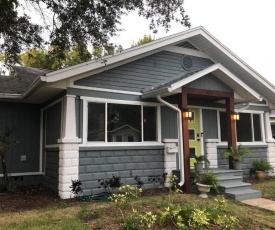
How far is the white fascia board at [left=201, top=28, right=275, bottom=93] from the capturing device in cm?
924

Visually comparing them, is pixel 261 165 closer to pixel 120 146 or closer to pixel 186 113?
pixel 186 113

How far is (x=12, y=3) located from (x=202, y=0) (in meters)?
4.36

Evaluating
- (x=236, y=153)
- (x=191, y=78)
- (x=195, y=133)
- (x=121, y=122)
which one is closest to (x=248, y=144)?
(x=236, y=153)

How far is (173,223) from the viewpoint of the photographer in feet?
14.9

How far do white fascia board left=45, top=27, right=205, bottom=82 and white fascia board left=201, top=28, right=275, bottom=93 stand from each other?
354 millimetres

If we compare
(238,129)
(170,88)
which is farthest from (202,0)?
(238,129)

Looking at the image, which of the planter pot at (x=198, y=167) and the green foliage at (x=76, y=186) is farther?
the planter pot at (x=198, y=167)

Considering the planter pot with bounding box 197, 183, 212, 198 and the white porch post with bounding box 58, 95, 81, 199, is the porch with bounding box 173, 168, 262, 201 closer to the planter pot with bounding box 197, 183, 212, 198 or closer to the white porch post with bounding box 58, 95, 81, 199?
the planter pot with bounding box 197, 183, 212, 198

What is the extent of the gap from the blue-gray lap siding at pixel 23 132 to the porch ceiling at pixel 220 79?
4.00m

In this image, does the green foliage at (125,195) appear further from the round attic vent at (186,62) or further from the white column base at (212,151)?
the round attic vent at (186,62)

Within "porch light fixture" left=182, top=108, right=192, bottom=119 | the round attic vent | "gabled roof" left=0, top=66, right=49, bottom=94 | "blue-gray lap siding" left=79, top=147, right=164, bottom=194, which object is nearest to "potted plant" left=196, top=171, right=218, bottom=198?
"blue-gray lap siding" left=79, top=147, right=164, bottom=194

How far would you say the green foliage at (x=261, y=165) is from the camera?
388 inches

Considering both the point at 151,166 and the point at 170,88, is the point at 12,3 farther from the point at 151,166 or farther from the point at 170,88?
the point at 151,166

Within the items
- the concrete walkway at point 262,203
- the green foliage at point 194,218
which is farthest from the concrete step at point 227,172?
the green foliage at point 194,218
